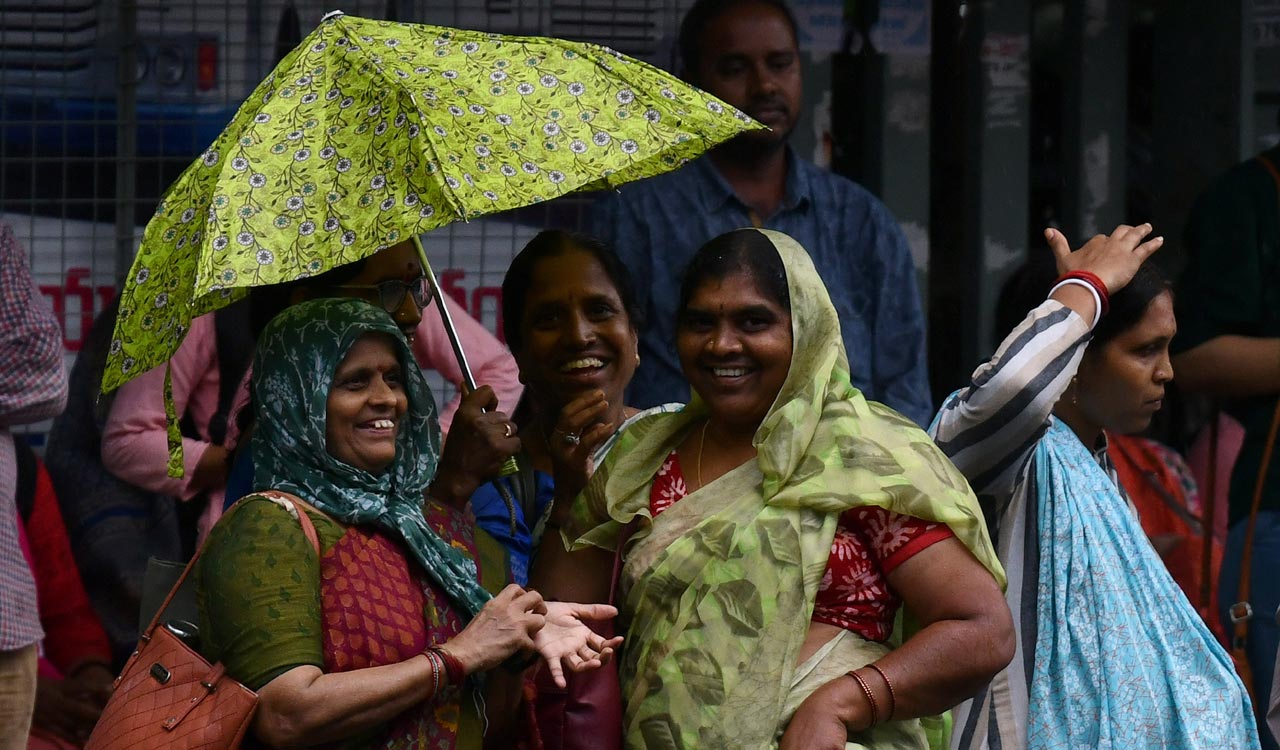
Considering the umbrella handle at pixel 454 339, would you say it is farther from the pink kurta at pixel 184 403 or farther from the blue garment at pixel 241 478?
the pink kurta at pixel 184 403

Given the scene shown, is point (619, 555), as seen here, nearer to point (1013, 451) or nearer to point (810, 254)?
point (1013, 451)

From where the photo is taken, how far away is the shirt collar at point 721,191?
5.31 meters

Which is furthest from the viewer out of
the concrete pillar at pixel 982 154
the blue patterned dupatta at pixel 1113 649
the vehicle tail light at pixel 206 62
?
the concrete pillar at pixel 982 154

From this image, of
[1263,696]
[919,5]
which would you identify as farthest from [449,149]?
[919,5]

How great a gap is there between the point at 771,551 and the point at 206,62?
3410 millimetres

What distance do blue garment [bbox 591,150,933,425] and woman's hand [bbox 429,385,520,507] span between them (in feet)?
3.74

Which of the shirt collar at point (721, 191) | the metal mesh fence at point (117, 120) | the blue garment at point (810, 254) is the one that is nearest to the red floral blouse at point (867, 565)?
the blue garment at point (810, 254)

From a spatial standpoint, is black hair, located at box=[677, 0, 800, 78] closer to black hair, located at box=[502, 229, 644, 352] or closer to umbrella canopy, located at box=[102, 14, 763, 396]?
black hair, located at box=[502, 229, 644, 352]

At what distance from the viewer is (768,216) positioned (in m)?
5.34

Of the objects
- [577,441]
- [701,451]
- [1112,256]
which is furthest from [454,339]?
[1112,256]

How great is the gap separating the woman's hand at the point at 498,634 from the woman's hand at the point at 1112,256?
148 centimetres

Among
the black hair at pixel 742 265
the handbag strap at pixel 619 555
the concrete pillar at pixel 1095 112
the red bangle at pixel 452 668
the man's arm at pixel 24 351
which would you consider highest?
the concrete pillar at pixel 1095 112

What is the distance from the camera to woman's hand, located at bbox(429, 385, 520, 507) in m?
3.93

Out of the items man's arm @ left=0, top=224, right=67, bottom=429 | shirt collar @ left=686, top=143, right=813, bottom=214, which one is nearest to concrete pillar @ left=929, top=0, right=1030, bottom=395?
shirt collar @ left=686, top=143, right=813, bottom=214
